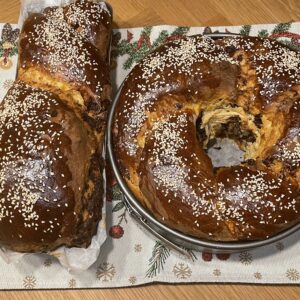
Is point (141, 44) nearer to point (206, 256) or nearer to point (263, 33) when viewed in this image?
point (263, 33)

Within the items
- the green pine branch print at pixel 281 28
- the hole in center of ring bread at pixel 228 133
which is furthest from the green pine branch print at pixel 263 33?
the hole in center of ring bread at pixel 228 133

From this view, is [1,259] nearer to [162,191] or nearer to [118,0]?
[162,191]

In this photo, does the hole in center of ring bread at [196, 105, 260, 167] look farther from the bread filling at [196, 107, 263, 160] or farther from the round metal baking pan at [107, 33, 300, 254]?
the round metal baking pan at [107, 33, 300, 254]

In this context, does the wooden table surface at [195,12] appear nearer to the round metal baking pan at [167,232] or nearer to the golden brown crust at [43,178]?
the round metal baking pan at [167,232]

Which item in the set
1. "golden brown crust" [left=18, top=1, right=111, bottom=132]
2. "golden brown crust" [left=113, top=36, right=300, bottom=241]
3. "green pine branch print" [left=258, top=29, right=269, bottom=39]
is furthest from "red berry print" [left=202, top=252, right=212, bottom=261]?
"green pine branch print" [left=258, top=29, right=269, bottom=39]

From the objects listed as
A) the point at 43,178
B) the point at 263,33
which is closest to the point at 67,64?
the point at 43,178
